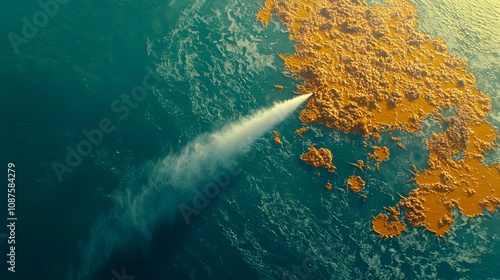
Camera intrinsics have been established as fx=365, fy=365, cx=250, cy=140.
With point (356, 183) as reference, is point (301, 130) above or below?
above

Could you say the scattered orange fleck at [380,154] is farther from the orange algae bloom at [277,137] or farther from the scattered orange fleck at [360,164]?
the orange algae bloom at [277,137]

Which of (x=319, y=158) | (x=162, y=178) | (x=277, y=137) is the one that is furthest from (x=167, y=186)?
(x=319, y=158)

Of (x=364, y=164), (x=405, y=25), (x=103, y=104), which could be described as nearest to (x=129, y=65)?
(x=103, y=104)

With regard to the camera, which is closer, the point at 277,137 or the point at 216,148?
the point at 216,148

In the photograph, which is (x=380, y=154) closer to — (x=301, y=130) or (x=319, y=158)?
(x=319, y=158)

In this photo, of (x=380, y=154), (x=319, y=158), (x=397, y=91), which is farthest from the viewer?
(x=397, y=91)

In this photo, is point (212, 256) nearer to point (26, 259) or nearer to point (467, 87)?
point (26, 259)
